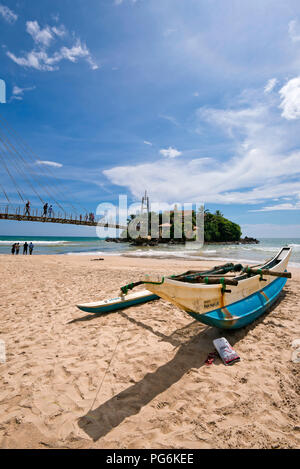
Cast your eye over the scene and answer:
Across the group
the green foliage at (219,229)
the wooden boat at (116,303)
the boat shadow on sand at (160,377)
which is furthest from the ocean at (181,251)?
the green foliage at (219,229)

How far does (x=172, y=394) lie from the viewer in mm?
2834

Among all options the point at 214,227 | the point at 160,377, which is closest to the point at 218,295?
the point at 160,377

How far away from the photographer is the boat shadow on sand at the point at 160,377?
7.95ft

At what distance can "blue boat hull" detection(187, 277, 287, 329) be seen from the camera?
371 cm

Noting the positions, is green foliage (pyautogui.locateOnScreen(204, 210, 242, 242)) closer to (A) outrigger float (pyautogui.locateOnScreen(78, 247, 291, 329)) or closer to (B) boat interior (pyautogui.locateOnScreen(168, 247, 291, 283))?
(B) boat interior (pyautogui.locateOnScreen(168, 247, 291, 283))

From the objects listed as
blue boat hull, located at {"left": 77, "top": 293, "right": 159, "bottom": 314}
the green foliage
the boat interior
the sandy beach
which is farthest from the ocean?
the green foliage

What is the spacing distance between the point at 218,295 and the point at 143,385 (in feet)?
6.45

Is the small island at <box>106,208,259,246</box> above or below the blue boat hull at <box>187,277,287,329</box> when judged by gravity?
above

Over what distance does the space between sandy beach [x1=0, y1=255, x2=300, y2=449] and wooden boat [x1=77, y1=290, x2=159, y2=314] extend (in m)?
0.27

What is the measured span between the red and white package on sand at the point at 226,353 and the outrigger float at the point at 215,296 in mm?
316

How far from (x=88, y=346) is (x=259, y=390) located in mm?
3069

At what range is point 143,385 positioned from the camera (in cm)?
300

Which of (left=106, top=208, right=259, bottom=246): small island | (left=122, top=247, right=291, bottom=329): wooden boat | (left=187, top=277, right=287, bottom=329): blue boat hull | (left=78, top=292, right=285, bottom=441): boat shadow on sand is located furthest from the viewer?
(left=106, top=208, right=259, bottom=246): small island

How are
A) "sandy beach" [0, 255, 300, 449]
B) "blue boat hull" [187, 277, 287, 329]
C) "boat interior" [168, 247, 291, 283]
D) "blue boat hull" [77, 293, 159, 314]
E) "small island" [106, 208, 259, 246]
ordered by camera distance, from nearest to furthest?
"sandy beach" [0, 255, 300, 449]
"blue boat hull" [187, 277, 287, 329]
"boat interior" [168, 247, 291, 283]
"blue boat hull" [77, 293, 159, 314]
"small island" [106, 208, 259, 246]
